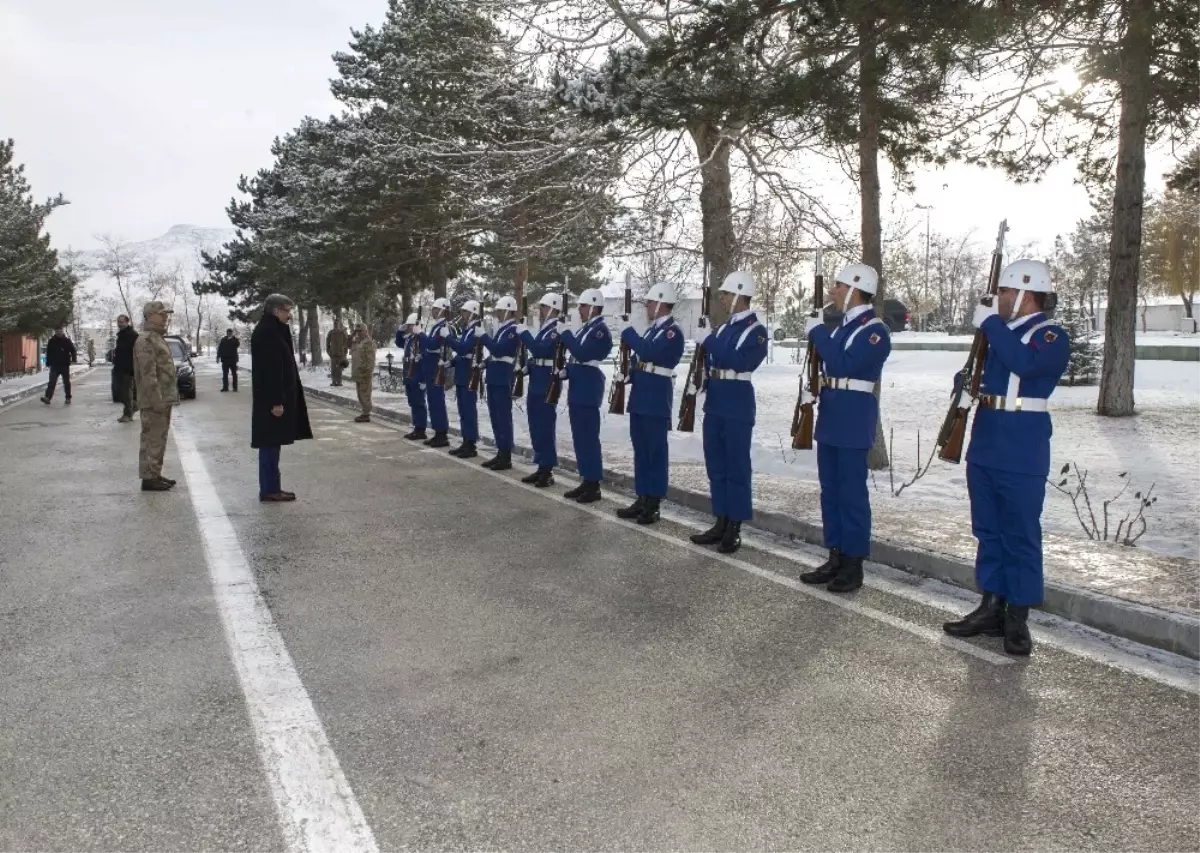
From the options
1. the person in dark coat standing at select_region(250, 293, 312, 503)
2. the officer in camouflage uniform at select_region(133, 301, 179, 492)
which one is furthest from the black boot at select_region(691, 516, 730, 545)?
the officer in camouflage uniform at select_region(133, 301, 179, 492)

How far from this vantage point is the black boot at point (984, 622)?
5.05m

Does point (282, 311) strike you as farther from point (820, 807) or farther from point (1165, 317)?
point (1165, 317)

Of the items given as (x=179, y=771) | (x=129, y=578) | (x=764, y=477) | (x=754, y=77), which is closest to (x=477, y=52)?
(x=754, y=77)

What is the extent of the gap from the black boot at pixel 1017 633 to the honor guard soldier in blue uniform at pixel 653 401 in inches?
145

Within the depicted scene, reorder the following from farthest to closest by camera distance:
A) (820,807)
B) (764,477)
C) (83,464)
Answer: (83,464)
(764,477)
(820,807)

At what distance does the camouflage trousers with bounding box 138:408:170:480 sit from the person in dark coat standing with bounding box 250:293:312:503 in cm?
126

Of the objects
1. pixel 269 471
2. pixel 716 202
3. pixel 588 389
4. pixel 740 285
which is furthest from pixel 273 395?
pixel 716 202

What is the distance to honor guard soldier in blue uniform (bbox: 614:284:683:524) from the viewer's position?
826 cm

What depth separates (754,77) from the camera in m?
9.16

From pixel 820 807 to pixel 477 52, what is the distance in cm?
1693

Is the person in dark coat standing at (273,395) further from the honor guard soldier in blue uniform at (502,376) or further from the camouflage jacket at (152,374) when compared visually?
the honor guard soldier in blue uniform at (502,376)

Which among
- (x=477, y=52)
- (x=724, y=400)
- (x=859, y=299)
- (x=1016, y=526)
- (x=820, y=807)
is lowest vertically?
(x=820, y=807)

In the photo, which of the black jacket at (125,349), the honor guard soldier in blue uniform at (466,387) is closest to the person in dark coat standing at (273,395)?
the honor guard soldier in blue uniform at (466,387)

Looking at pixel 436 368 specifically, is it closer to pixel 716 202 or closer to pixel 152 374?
pixel 152 374
